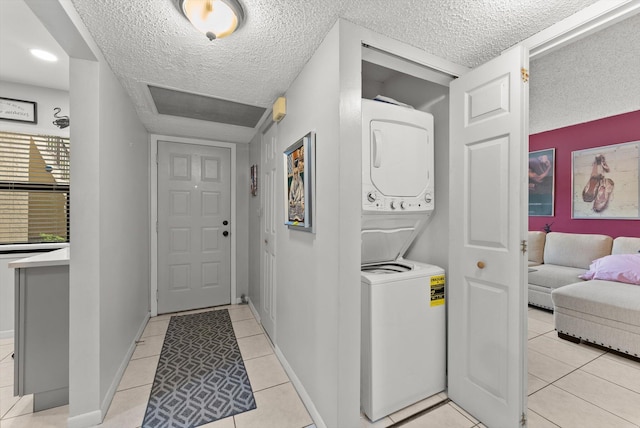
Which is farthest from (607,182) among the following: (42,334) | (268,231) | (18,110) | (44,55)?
(18,110)

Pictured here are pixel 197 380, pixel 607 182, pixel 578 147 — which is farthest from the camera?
pixel 578 147

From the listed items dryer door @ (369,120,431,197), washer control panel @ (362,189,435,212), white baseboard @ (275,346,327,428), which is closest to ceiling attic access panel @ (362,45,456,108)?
dryer door @ (369,120,431,197)

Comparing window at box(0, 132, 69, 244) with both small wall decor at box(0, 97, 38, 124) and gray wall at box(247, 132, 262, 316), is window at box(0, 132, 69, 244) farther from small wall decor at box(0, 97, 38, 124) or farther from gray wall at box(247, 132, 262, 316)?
gray wall at box(247, 132, 262, 316)

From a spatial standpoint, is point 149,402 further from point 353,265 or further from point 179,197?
point 179,197

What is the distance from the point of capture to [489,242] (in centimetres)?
161

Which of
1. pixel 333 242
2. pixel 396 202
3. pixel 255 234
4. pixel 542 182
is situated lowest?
pixel 255 234

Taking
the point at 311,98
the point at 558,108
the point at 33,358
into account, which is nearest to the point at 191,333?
the point at 33,358

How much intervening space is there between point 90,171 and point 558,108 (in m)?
4.71

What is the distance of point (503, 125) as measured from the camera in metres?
1.52

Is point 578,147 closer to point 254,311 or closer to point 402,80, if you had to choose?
point 402,80

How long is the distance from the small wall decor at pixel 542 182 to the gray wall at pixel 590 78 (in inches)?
21.4

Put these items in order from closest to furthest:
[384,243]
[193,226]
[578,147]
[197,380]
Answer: [384,243] < [197,380] < [193,226] < [578,147]

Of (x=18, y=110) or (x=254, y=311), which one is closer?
(x=18, y=110)

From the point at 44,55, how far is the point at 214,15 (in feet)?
6.81
